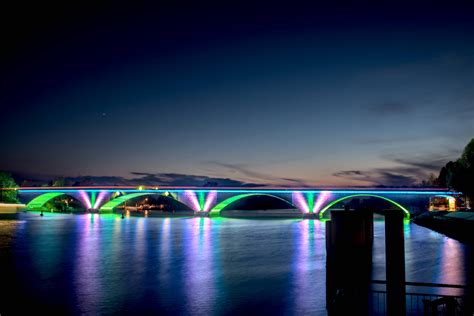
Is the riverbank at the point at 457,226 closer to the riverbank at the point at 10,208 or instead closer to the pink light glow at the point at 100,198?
the pink light glow at the point at 100,198

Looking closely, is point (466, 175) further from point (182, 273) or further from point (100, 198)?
point (100, 198)

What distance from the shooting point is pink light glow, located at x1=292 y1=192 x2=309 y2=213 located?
88250 mm

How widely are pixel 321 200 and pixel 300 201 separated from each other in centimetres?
432

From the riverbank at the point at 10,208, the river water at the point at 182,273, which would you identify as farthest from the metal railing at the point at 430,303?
the riverbank at the point at 10,208

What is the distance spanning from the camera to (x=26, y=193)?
11794 centimetres

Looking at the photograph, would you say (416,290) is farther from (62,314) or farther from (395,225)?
(62,314)

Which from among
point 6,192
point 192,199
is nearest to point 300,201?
point 192,199

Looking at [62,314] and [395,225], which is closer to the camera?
[395,225]

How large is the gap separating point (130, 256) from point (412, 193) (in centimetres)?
6231

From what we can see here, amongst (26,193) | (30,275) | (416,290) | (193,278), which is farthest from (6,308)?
(26,193)

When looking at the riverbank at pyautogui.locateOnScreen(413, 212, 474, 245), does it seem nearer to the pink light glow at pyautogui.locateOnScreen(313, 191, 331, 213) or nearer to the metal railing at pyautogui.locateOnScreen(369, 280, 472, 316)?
the metal railing at pyautogui.locateOnScreen(369, 280, 472, 316)

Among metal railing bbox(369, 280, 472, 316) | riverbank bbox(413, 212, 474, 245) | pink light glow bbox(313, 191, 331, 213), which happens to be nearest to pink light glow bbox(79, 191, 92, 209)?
pink light glow bbox(313, 191, 331, 213)

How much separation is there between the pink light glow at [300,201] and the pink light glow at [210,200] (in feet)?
59.1

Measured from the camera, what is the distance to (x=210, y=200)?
97.2m
